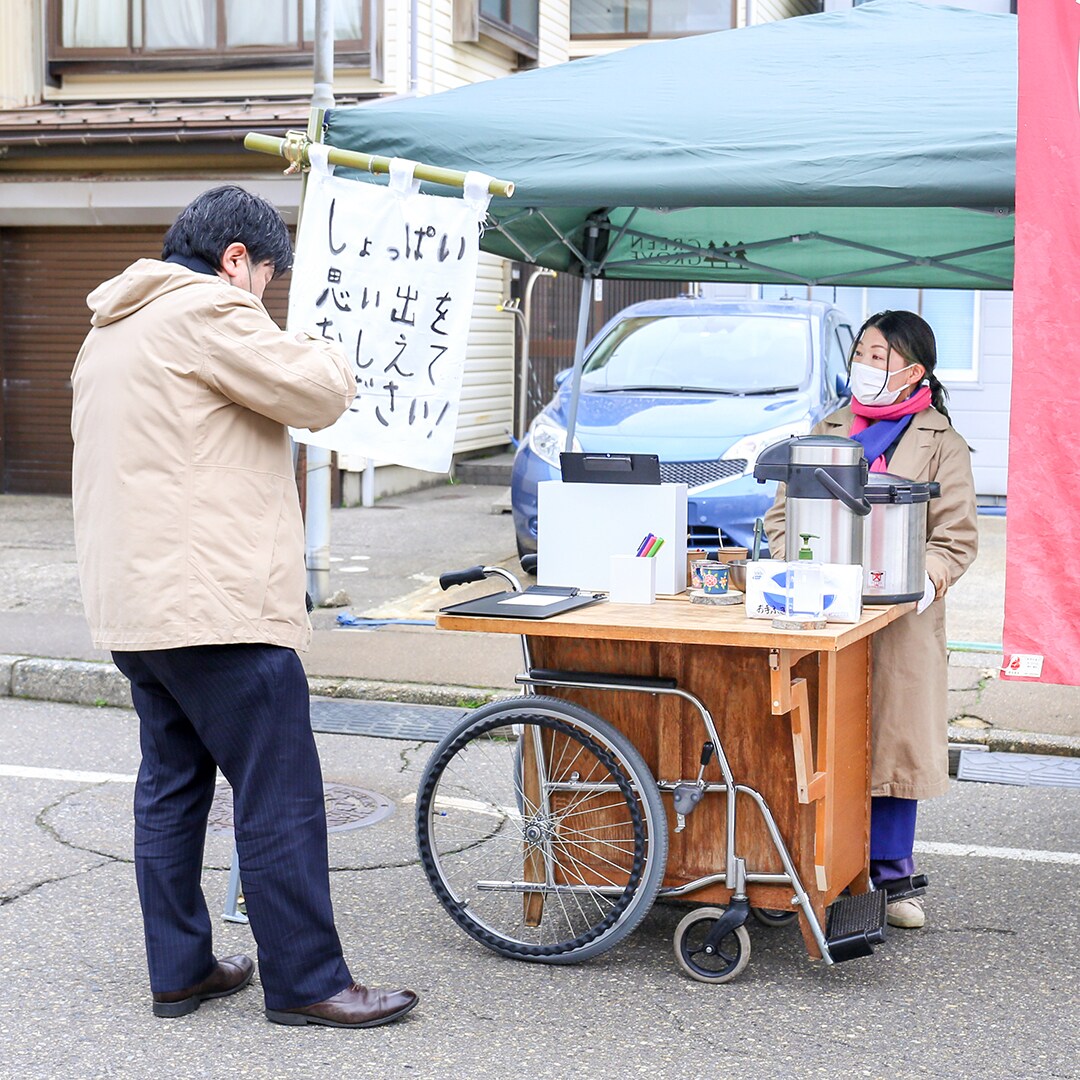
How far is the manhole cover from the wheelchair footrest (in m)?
1.93

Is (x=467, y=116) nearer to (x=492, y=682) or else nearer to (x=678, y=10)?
(x=492, y=682)

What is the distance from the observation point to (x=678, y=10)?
17281 millimetres

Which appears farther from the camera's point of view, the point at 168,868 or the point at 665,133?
the point at 665,133

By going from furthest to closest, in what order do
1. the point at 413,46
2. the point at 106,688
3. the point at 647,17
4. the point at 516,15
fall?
the point at 647,17
the point at 516,15
the point at 413,46
the point at 106,688

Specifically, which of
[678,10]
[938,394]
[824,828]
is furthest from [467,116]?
[678,10]

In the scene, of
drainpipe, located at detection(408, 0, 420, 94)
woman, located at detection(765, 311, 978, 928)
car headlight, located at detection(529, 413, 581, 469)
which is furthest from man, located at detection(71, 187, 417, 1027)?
drainpipe, located at detection(408, 0, 420, 94)

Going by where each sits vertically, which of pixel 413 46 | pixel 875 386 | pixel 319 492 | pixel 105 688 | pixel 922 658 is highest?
pixel 413 46

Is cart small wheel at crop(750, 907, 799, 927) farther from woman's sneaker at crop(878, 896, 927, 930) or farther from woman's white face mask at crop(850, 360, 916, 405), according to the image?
woman's white face mask at crop(850, 360, 916, 405)

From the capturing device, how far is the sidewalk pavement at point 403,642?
7.08 m

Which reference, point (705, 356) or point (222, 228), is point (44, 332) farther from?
point (222, 228)

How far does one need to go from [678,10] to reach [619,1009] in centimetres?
1534

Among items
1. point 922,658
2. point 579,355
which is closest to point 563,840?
point 922,658

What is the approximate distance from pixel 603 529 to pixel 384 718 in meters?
2.95

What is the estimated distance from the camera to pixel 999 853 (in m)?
5.28
